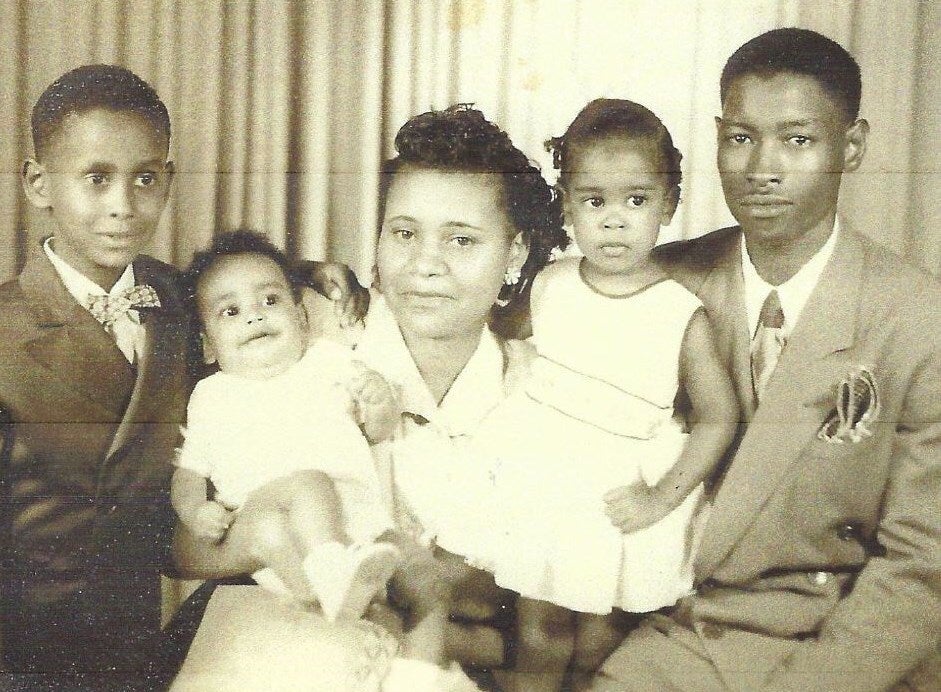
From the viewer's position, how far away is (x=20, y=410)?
5.74 ft

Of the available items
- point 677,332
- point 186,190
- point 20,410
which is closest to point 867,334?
point 677,332

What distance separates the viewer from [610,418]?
66.2 inches

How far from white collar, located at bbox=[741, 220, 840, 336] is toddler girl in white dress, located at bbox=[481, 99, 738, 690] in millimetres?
96

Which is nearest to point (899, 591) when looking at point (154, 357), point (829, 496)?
point (829, 496)

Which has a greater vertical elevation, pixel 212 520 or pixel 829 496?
pixel 829 496

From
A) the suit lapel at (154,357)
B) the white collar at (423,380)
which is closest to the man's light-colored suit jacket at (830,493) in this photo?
the white collar at (423,380)

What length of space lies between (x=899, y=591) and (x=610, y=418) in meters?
0.62

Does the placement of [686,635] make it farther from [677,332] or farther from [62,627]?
[62,627]

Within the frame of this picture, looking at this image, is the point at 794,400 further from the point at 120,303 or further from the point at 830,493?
the point at 120,303

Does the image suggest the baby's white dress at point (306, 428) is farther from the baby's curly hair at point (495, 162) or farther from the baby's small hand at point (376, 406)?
the baby's curly hair at point (495, 162)

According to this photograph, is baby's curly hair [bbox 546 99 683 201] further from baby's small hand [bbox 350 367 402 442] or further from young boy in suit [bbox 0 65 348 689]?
young boy in suit [bbox 0 65 348 689]

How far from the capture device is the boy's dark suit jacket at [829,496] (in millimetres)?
1668

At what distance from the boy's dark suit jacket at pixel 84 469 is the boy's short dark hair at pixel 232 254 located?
0.12ft

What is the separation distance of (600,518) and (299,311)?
2.20 feet
